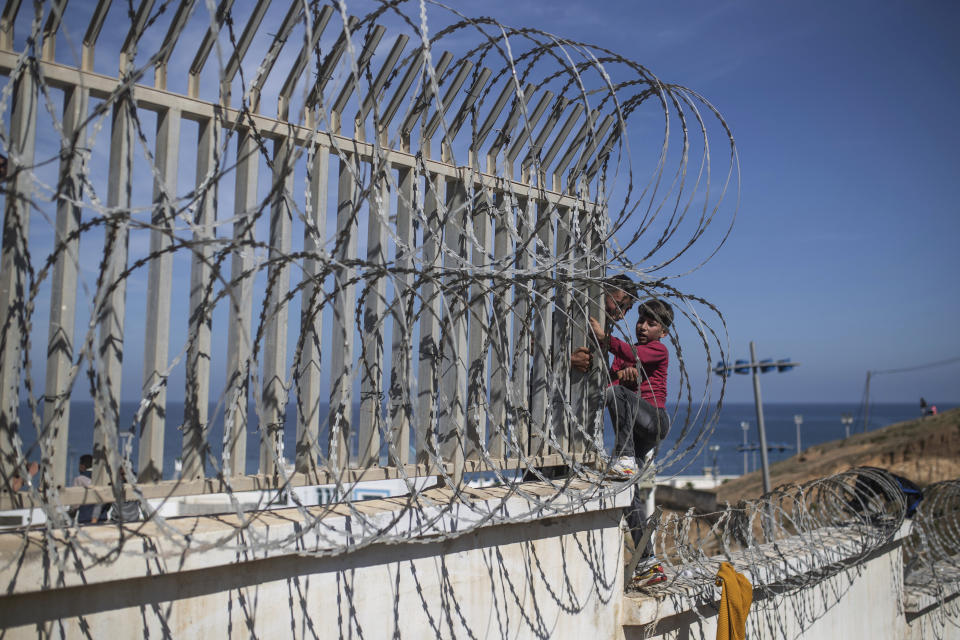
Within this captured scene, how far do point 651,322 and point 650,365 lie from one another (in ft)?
1.05

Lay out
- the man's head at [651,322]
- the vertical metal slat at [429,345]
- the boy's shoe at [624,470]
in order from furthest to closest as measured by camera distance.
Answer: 1. the man's head at [651,322]
2. the boy's shoe at [624,470]
3. the vertical metal slat at [429,345]

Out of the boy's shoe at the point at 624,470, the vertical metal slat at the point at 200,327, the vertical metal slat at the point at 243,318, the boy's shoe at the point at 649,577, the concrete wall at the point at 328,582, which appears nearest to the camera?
the concrete wall at the point at 328,582

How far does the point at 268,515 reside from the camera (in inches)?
137

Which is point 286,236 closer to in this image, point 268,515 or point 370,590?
point 268,515

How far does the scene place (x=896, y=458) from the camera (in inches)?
1046

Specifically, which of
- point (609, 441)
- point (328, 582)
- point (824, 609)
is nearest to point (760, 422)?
point (609, 441)

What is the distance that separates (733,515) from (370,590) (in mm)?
3687

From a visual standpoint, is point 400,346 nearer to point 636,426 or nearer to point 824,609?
point 636,426

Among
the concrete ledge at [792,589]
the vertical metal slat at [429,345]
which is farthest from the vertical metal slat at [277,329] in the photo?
the concrete ledge at [792,589]

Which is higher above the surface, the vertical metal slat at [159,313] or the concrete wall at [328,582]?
the vertical metal slat at [159,313]

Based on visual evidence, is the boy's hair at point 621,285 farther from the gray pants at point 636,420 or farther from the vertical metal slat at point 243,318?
the vertical metal slat at point 243,318

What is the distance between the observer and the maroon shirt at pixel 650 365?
17.9ft

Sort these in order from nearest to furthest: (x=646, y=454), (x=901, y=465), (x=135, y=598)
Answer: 1. (x=135, y=598)
2. (x=646, y=454)
3. (x=901, y=465)

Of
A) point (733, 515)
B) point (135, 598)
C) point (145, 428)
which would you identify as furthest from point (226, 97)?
point (733, 515)
